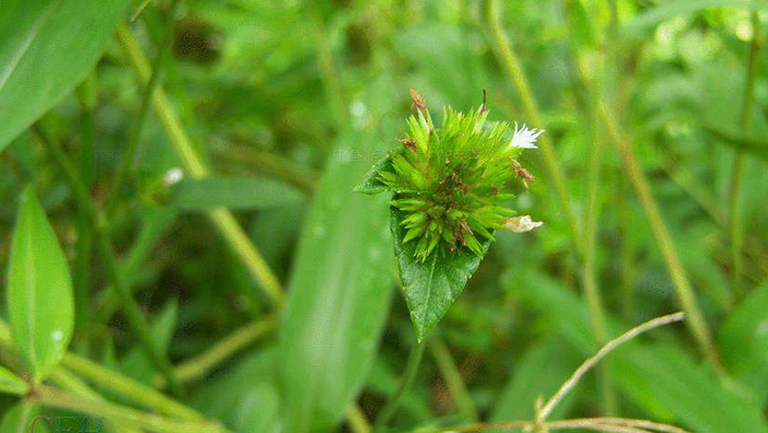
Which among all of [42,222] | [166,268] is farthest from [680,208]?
[42,222]

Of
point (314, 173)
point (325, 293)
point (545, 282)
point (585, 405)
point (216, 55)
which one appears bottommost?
point (585, 405)

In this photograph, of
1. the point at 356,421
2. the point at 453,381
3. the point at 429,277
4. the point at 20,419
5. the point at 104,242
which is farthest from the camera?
the point at 453,381

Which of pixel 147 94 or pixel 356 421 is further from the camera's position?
pixel 356 421

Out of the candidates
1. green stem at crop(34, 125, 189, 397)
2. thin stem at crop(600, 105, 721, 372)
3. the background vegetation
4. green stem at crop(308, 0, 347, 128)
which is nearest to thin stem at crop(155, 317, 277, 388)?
the background vegetation

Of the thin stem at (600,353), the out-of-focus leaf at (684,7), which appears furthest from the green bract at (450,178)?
the out-of-focus leaf at (684,7)

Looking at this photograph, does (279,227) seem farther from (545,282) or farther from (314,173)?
(545,282)

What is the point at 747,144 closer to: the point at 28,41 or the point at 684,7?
the point at 684,7

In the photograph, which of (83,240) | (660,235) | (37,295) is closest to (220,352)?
(83,240)

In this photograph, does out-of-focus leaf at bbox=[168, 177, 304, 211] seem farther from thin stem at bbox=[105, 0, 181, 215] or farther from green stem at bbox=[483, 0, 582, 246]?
green stem at bbox=[483, 0, 582, 246]
